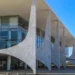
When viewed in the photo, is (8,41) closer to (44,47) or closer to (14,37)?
(14,37)

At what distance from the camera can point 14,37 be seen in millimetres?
30391

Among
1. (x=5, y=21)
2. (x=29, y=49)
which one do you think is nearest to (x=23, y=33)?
(x=5, y=21)

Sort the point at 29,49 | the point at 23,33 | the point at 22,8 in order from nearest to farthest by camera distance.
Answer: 1. the point at 29,49
2. the point at 22,8
3. the point at 23,33

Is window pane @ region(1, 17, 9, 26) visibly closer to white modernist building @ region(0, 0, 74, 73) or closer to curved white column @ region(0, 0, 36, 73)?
white modernist building @ region(0, 0, 74, 73)

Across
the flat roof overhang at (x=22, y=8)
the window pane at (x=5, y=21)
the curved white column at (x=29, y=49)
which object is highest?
the flat roof overhang at (x=22, y=8)

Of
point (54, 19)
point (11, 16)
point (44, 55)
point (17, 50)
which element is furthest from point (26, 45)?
point (54, 19)

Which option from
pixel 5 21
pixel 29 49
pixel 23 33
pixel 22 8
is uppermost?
pixel 22 8

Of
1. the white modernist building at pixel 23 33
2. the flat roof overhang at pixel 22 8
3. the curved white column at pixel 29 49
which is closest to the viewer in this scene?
the curved white column at pixel 29 49

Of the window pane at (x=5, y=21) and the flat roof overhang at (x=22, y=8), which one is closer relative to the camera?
the flat roof overhang at (x=22, y=8)

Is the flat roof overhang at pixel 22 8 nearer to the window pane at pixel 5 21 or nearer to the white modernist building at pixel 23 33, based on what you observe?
the white modernist building at pixel 23 33

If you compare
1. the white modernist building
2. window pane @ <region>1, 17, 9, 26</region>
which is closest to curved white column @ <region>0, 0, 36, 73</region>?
the white modernist building

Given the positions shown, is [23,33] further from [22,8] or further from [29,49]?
→ [29,49]

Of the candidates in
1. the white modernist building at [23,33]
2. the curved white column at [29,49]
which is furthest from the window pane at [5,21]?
the curved white column at [29,49]

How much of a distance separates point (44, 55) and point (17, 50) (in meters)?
5.29
